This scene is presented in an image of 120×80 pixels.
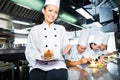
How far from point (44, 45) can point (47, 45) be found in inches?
0.9

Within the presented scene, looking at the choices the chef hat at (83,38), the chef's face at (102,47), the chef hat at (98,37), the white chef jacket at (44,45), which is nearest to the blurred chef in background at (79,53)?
the chef hat at (83,38)

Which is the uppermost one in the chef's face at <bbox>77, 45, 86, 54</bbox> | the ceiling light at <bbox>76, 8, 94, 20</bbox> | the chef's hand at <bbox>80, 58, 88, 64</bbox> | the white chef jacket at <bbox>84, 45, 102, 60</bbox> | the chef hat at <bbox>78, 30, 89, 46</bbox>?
the ceiling light at <bbox>76, 8, 94, 20</bbox>

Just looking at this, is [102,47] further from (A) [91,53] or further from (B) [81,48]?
(B) [81,48]

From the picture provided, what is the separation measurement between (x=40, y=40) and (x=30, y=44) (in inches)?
2.9

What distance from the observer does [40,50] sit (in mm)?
1261

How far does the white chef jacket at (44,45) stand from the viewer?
4.08 ft

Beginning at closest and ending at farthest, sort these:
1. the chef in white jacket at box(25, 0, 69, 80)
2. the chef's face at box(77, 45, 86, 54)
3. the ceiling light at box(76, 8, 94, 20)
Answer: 1. the chef in white jacket at box(25, 0, 69, 80)
2. the chef's face at box(77, 45, 86, 54)
3. the ceiling light at box(76, 8, 94, 20)

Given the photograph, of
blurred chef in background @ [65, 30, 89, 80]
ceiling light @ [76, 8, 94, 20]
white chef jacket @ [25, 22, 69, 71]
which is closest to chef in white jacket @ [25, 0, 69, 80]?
white chef jacket @ [25, 22, 69, 71]

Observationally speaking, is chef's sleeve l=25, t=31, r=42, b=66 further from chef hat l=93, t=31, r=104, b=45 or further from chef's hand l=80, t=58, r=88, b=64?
chef hat l=93, t=31, r=104, b=45

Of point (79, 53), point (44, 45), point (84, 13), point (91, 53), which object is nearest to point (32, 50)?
point (44, 45)

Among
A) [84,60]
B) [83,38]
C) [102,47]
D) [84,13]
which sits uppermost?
[84,13]

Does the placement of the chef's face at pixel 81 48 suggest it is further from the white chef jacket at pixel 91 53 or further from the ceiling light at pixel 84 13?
the ceiling light at pixel 84 13

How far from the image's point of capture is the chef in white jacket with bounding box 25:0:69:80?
1218 mm

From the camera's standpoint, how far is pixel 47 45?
1.27 m
